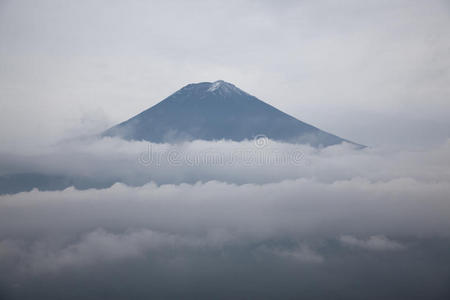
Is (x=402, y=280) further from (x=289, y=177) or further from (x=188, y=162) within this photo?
(x=188, y=162)

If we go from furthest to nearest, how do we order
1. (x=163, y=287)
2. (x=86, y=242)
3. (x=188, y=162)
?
(x=188, y=162), (x=86, y=242), (x=163, y=287)

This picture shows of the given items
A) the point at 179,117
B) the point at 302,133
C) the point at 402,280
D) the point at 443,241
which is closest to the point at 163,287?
the point at 179,117

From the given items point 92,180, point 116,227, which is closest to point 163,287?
point 116,227

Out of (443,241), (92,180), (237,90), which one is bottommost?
(443,241)

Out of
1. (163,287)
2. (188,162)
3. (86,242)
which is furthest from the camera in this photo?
(188,162)

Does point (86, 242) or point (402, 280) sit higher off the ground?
point (86, 242)

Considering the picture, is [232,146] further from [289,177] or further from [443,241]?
[443,241]

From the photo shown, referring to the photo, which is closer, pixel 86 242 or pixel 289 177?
pixel 86 242
